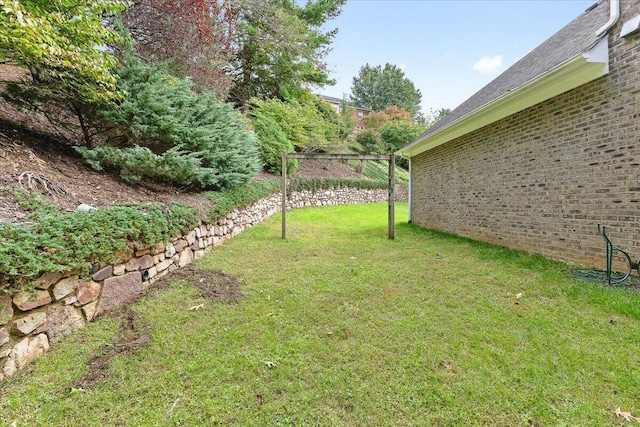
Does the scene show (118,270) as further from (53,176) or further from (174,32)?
(174,32)

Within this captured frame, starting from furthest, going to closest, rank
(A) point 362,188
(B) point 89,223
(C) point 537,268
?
1. (A) point 362,188
2. (C) point 537,268
3. (B) point 89,223

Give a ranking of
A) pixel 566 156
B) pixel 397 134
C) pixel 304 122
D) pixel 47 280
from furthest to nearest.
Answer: pixel 397 134 < pixel 304 122 < pixel 566 156 < pixel 47 280

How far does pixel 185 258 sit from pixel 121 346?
6.79 feet

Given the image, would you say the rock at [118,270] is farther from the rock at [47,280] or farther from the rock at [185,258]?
the rock at [185,258]

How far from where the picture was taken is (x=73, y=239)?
2.46 metres

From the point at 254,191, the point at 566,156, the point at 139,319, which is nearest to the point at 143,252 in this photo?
the point at 139,319

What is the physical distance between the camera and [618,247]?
3.95 metres

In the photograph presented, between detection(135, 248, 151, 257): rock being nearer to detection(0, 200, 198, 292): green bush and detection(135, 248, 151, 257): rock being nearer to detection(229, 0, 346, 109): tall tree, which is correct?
detection(0, 200, 198, 292): green bush

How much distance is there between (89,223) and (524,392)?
3918mm

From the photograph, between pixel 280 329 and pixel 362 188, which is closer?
pixel 280 329

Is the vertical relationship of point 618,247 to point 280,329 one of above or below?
above

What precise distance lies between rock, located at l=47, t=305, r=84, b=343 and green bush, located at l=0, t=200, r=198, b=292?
1.17ft

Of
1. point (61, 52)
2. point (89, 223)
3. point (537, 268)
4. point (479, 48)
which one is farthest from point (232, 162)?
point (479, 48)

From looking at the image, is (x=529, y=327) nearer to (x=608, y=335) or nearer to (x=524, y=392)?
(x=608, y=335)
